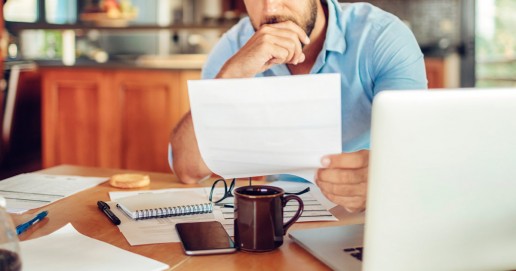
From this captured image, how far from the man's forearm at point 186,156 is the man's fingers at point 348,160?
0.50 m

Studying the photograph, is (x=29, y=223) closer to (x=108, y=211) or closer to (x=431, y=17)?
(x=108, y=211)

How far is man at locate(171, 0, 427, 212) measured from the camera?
150 centimetres

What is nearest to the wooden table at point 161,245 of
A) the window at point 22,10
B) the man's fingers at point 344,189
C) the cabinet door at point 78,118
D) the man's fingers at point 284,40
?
the man's fingers at point 344,189

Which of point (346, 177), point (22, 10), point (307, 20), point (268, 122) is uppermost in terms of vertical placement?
point (22, 10)

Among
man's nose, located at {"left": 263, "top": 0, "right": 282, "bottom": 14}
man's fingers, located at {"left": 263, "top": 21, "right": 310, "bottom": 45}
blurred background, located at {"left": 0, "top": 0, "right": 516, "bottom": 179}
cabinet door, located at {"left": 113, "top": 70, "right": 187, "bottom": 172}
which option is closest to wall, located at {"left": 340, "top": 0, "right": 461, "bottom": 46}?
blurred background, located at {"left": 0, "top": 0, "right": 516, "bottom": 179}

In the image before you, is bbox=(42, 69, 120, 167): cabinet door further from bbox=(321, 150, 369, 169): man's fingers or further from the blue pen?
bbox=(321, 150, 369, 169): man's fingers

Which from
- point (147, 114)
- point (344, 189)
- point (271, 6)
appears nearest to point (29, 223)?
point (344, 189)

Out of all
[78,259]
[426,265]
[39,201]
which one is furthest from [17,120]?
[426,265]

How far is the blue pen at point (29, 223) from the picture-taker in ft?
3.60

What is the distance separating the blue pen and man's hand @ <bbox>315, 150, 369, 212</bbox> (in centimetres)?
53

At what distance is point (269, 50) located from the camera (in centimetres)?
147

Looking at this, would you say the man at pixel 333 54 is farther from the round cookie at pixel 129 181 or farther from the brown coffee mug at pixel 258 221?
the brown coffee mug at pixel 258 221

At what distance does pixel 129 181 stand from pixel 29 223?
367 millimetres

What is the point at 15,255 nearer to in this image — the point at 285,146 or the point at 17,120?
the point at 285,146
